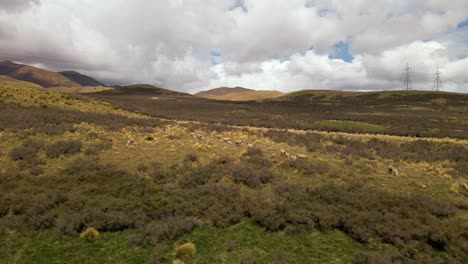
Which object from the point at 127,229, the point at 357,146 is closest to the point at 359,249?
the point at 127,229

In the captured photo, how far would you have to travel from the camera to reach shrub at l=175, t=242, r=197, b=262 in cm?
1075

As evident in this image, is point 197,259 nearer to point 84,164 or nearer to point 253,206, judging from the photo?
point 253,206

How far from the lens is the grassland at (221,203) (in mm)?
11125

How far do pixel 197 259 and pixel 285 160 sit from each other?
11150 millimetres

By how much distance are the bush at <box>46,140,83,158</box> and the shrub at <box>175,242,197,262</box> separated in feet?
42.4

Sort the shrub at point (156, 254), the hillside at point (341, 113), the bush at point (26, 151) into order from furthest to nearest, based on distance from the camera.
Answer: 1. the hillside at point (341, 113)
2. the bush at point (26, 151)
3. the shrub at point (156, 254)

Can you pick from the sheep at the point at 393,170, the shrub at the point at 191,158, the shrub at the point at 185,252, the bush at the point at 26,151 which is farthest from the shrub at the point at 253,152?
the bush at the point at 26,151

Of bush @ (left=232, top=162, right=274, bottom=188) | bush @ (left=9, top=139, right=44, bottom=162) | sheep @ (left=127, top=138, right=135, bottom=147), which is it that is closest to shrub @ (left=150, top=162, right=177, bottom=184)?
bush @ (left=232, top=162, right=274, bottom=188)

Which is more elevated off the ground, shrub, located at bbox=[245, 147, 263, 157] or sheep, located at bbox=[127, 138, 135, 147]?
sheep, located at bbox=[127, 138, 135, 147]

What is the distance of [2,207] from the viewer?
42.3ft

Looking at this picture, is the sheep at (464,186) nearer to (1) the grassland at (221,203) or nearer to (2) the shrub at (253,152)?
(1) the grassland at (221,203)

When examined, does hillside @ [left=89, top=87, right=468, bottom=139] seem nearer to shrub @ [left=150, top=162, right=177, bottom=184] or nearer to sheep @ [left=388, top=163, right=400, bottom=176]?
sheep @ [left=388, top=163, right=400, bottom=176]

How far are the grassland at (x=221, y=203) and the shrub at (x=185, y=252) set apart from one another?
0.62ft

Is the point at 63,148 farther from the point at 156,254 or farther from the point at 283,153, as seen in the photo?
the point at 283,153
